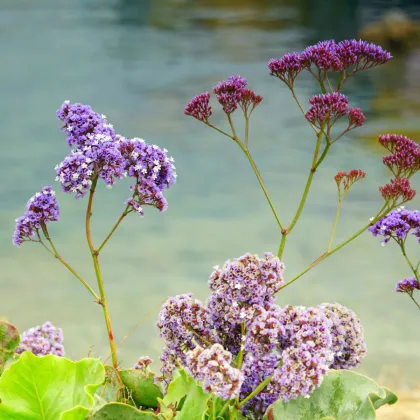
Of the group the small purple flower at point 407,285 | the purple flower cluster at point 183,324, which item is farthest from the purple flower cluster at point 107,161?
the small purple flower at point 407,285

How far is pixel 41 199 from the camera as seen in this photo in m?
0.90

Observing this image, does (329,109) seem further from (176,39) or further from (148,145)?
(176,39)

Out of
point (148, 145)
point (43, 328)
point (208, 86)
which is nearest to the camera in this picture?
point (148, 145)

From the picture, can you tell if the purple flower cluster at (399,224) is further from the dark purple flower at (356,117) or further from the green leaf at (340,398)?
the green leaf at (340,398)

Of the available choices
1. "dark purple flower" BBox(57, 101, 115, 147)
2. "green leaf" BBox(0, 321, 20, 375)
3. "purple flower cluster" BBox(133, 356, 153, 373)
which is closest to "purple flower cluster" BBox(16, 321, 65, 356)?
"green leaf" BBox(0, 321, 20, 375)

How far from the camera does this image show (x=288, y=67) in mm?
Result: 1112

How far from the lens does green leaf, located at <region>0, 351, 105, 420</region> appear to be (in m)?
0.72

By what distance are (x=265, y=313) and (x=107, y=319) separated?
28 cm

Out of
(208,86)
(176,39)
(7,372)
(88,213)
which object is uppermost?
(176,39)

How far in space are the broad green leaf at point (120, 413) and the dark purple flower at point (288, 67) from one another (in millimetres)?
568

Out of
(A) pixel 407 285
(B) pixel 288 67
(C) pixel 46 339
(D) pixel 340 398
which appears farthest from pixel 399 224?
(C) pixel 46 339

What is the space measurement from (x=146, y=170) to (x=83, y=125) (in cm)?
9

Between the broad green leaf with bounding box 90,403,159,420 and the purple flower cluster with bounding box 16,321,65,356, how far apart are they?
0.45 metres

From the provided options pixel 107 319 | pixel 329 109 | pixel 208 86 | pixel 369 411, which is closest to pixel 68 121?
pixel 107 319
